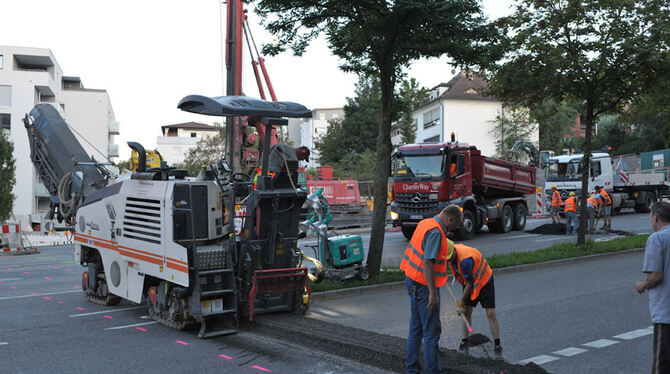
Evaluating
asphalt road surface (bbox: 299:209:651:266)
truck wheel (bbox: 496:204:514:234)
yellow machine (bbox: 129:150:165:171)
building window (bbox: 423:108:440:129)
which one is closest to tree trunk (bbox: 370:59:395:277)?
asphalt road surface (bbox: 299:209:651:266)

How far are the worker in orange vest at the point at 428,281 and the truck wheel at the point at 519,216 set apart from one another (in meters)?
18.4

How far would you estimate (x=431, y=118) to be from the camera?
60500mm

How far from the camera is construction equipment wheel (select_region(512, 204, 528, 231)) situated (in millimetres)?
23217

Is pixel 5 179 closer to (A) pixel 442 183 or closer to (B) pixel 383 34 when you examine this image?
(A) pixel 442 183

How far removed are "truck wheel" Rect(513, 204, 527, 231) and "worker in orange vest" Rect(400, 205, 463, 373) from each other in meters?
18.4

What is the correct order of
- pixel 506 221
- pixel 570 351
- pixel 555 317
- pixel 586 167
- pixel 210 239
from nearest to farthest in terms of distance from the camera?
pixel 570 351
pixel 210 239
pixel 555 317
pixel 586 167
pixel 506 221

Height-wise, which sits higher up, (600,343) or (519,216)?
(519,216)

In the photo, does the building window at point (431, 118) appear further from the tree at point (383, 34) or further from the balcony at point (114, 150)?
the tree at point (383, 34)

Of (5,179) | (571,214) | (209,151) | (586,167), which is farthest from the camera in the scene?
(209,151)

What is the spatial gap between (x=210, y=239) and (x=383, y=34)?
5036mm

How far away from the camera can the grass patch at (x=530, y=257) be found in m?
11.1

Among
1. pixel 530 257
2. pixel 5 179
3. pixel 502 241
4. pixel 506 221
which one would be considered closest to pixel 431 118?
pixel 506 221

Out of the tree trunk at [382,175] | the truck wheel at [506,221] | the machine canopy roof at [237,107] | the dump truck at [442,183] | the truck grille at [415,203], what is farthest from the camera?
→ the truck wheel at [506,221]

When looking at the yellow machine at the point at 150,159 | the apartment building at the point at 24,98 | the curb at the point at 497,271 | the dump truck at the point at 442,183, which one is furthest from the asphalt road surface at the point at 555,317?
the apartment building at the point at 24,98
